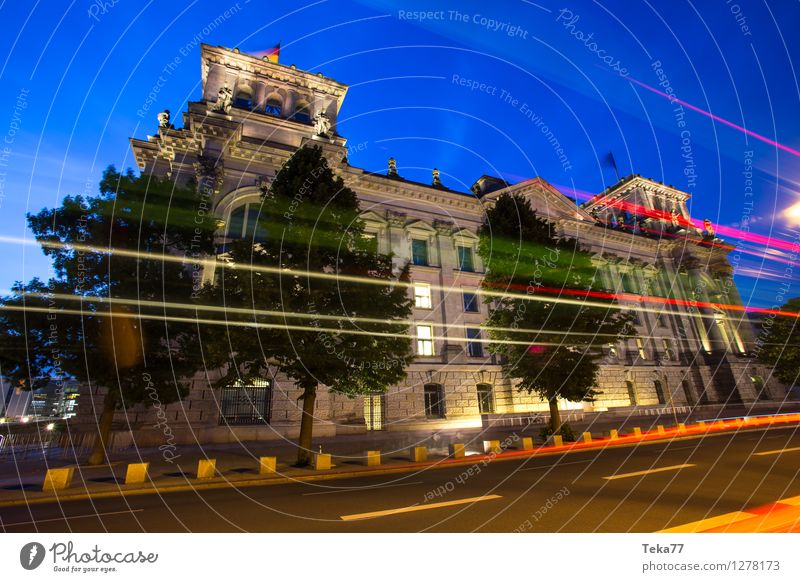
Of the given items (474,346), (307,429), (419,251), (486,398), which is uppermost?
(419,251)

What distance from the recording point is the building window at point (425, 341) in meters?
30.4

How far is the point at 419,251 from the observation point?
34.7 metres

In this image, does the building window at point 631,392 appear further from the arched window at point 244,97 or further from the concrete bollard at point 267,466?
the arched window at point 244,97

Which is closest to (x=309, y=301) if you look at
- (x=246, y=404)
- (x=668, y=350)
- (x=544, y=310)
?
(x=246, y=404)

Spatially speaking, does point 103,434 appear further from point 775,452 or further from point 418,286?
point 775,452

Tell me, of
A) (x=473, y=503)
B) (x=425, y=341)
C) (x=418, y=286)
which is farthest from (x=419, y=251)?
(x=473, y=503)

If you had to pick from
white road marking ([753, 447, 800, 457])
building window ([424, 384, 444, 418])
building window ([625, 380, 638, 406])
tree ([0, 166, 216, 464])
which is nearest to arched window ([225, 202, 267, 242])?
tree ([0, 166, 216, 464])

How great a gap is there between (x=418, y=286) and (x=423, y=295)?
0.97m

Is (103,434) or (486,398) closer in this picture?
(103,434)

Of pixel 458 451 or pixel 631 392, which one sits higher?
pixel 458 451

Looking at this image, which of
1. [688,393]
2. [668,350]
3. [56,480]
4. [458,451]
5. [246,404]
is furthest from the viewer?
[668,350]

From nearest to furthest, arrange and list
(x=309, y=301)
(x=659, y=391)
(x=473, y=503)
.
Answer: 1. (x=473, y=503)
2. (x=309, y=301)
3. (x=659, y=391)
